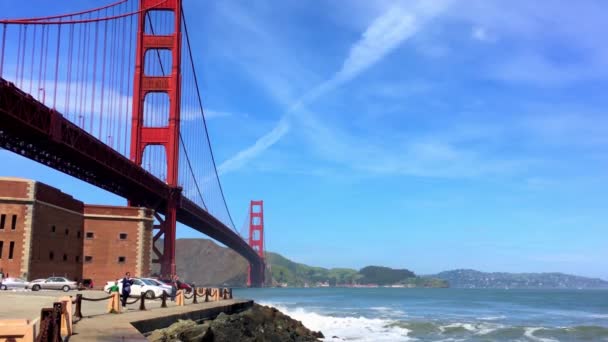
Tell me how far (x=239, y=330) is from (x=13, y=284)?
2049cm

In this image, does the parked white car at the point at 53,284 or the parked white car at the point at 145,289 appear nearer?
the parked white car at the point at 145,289

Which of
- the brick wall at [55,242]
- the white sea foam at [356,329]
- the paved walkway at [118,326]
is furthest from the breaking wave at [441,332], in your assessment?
the paved walkway at [118,326]

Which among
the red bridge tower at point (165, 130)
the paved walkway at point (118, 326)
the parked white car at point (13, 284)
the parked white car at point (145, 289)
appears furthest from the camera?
the red bridge tower at point (165, 130)

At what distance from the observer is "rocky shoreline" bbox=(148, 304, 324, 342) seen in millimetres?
16750

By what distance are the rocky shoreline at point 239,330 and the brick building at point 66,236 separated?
17.2 m

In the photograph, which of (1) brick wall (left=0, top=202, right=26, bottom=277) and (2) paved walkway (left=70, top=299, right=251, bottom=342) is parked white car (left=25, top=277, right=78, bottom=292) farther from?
(2) paved walkway (left=70, top=299, right=251, bottom=342)

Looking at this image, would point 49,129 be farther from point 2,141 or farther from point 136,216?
point 136,216

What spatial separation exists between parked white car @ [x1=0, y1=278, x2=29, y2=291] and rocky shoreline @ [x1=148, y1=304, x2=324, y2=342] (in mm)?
14773

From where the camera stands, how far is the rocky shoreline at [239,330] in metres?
16.8

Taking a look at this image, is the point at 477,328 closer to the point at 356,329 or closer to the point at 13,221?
the point at 356,329

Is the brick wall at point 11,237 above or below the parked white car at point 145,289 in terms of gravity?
above

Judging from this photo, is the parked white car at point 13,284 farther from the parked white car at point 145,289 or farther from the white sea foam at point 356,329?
the white sea foam at point 356,329

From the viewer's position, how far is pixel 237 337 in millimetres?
22500

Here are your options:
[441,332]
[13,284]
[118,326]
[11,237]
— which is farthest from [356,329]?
[118,326]
